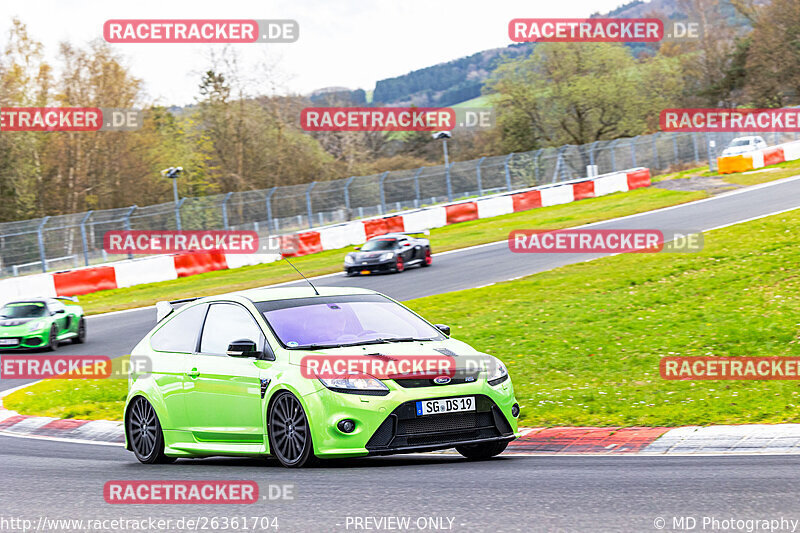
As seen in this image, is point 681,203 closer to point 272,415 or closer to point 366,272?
point 366,272

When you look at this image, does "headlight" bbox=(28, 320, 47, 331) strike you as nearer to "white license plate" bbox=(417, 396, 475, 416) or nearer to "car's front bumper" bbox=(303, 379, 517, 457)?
"car's front bumper" bbox=(303, 379, 517, 457)

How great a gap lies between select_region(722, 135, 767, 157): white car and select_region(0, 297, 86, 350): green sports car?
99.2ft

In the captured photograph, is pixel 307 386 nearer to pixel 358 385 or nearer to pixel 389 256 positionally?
pixel 358 385

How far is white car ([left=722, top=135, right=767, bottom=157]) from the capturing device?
4197 cm

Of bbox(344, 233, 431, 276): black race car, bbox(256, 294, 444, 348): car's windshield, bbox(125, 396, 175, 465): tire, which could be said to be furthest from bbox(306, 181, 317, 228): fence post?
bbox(256, 294, 444, 348): car's windshield

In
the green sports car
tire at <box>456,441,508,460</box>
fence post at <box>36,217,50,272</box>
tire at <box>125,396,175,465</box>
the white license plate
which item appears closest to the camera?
the white license plate

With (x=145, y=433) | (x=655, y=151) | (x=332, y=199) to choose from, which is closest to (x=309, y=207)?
(x=332, y=199)

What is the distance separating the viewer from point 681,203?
3403cm

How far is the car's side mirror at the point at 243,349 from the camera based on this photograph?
7.61m

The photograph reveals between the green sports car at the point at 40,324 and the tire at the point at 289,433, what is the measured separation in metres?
13.8

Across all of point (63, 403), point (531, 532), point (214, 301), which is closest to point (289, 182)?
point (63, 403)

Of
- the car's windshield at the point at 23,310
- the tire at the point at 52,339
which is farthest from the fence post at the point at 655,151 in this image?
the tire at the point at 52,339

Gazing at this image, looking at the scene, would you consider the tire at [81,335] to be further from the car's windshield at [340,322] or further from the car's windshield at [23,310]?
the car's windshield at [340,322]

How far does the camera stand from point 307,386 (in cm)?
714
